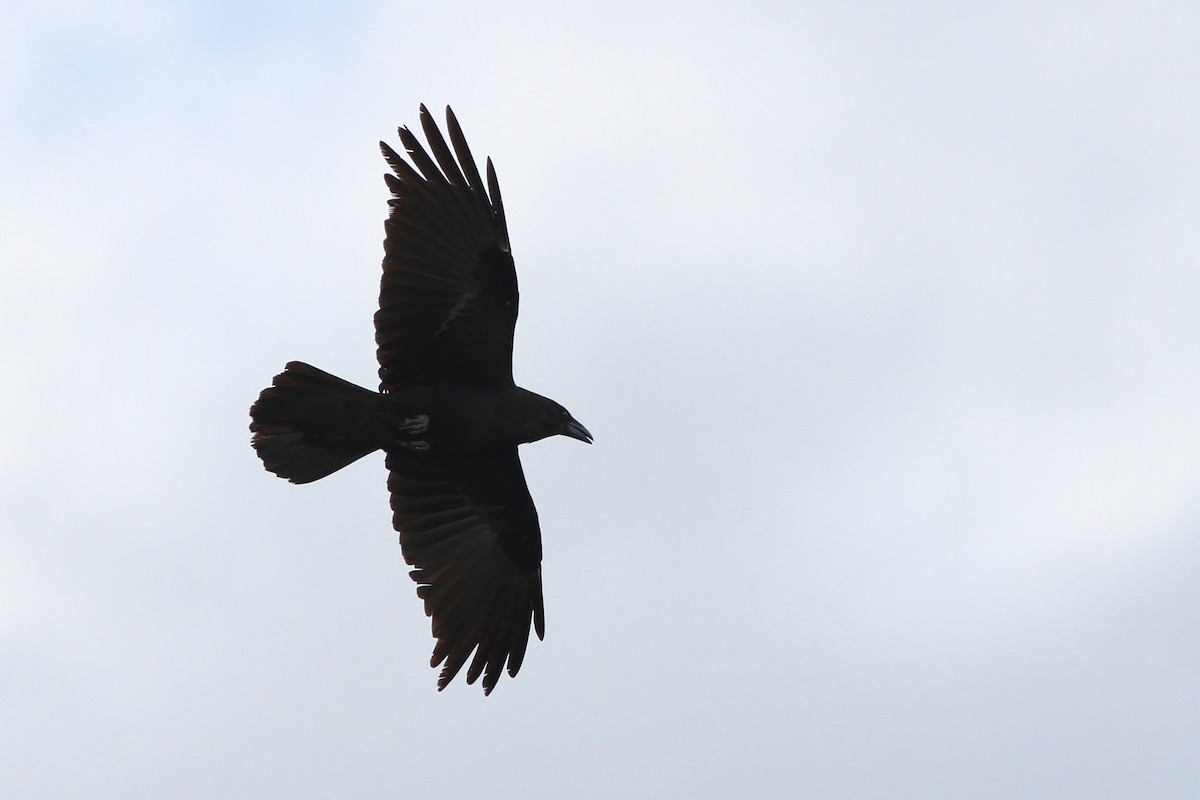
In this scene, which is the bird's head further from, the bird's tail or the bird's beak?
the bird's tail

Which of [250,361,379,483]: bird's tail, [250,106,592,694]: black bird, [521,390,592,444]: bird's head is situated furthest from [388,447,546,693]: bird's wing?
[250,361,379,483]: bird's tail

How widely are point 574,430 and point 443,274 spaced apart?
1.99 m

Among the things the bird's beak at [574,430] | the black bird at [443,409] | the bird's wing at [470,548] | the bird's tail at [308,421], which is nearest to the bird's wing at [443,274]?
the black bird at [443,409]

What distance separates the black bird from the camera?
535 inches

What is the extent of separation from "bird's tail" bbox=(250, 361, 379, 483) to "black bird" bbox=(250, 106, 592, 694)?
10mm

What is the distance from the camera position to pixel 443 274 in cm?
1377

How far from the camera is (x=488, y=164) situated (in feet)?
44.0

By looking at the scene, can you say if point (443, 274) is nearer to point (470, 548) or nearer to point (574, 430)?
point (574, 430)

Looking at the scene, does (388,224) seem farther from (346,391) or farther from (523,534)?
(523,534)

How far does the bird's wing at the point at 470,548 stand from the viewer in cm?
1508

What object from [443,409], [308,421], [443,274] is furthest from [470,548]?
[443,274]

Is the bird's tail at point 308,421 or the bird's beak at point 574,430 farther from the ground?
the bird's beak at point 574,430

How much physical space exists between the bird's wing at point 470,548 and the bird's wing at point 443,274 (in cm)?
121

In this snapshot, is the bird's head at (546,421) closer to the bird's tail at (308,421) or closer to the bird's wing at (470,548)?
the bird's wing at (470,548)
